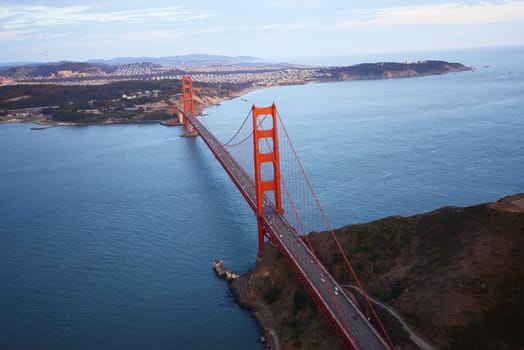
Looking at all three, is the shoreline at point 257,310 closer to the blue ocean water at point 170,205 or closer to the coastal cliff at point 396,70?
the blue ocean water at point 170,205

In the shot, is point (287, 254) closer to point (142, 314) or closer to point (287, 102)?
point (142, 314)

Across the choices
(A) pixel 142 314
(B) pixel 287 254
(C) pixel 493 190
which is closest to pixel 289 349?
(B) pixel 287 254

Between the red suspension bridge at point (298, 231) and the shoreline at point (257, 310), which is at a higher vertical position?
the red suspension bridge at point (298, 231)

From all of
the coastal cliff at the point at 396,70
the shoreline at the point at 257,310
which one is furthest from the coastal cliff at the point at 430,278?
the coastal cliff at the point at 396,70

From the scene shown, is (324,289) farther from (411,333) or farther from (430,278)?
(430,278)

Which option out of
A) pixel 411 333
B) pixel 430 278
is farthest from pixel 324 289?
pixel 430 278

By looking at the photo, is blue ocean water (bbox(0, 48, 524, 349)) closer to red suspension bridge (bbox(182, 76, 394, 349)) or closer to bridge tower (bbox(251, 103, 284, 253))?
red suspension bridge (bbox(182, 76, 394, 349))

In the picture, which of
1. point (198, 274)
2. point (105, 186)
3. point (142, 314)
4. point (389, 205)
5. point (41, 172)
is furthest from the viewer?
point (41, 172)
